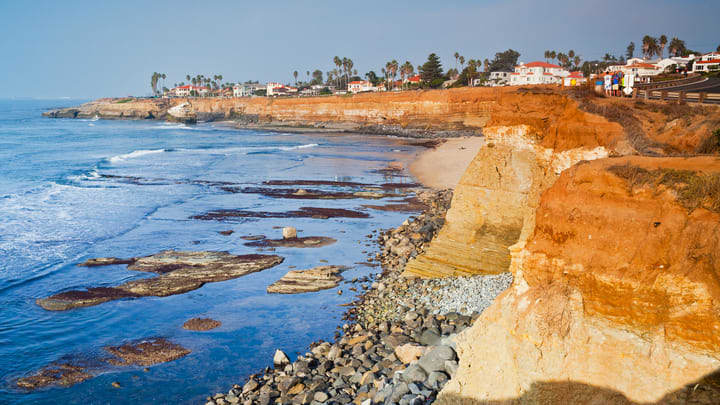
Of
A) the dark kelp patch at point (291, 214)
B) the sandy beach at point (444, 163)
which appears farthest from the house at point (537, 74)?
the dark kelp patch at point (291, 214)

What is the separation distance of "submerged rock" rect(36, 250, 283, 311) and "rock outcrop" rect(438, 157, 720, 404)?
14.3m

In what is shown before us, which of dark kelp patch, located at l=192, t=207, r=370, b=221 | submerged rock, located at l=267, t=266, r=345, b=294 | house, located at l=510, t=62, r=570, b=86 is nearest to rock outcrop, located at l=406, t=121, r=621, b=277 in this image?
submerged rock, located at l=267, t=266, r=345, b=294

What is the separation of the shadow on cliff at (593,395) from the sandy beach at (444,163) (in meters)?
30.3

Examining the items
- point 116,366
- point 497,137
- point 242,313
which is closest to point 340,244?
point 242,313

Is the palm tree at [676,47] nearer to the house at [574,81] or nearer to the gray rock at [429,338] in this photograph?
the house at [574,81]

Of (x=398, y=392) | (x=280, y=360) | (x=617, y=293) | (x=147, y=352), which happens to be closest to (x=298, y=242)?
(x=147, y=352)

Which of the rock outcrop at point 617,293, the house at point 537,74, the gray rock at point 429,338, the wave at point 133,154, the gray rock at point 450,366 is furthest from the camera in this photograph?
the house at point 537,74

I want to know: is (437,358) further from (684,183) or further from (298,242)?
(298,242)

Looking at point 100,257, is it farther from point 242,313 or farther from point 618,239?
point 618,239

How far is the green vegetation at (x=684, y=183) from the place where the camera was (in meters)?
5.35

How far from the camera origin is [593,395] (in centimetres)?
586

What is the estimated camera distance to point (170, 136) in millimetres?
90375

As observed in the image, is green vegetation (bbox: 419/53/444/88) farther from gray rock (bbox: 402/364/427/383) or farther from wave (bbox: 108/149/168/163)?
gray rock (bbox: 402/364/427/383)

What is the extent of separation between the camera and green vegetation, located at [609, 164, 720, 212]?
17.5ft
